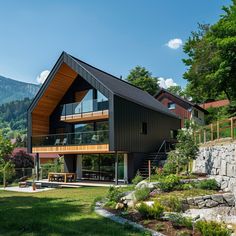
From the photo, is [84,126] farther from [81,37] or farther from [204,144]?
[204,144]

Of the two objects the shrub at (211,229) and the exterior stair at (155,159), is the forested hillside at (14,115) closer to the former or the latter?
the exterior stair at (155,159)

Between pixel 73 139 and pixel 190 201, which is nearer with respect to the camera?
pixel 190 201

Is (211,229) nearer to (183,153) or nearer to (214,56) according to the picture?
(183,153)

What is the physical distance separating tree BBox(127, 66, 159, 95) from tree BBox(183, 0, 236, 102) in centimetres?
1788

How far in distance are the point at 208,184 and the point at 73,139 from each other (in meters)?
11.4

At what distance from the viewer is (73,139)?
826 inches

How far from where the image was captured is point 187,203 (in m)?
10.1

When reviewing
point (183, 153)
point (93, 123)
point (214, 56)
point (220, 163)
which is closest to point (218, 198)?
point (220, 163)

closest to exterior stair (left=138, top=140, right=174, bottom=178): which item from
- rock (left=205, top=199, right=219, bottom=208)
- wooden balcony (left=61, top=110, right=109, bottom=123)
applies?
wooden balcony (left=61, top=110, right=109, bottom=123)

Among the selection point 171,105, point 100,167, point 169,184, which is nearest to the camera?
point 169,184

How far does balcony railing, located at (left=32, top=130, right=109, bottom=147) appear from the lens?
1930 centimetres

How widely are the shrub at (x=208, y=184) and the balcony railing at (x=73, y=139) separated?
8009 mm

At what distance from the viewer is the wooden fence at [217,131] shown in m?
13.1

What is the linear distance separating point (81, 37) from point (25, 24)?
3.20 metres
